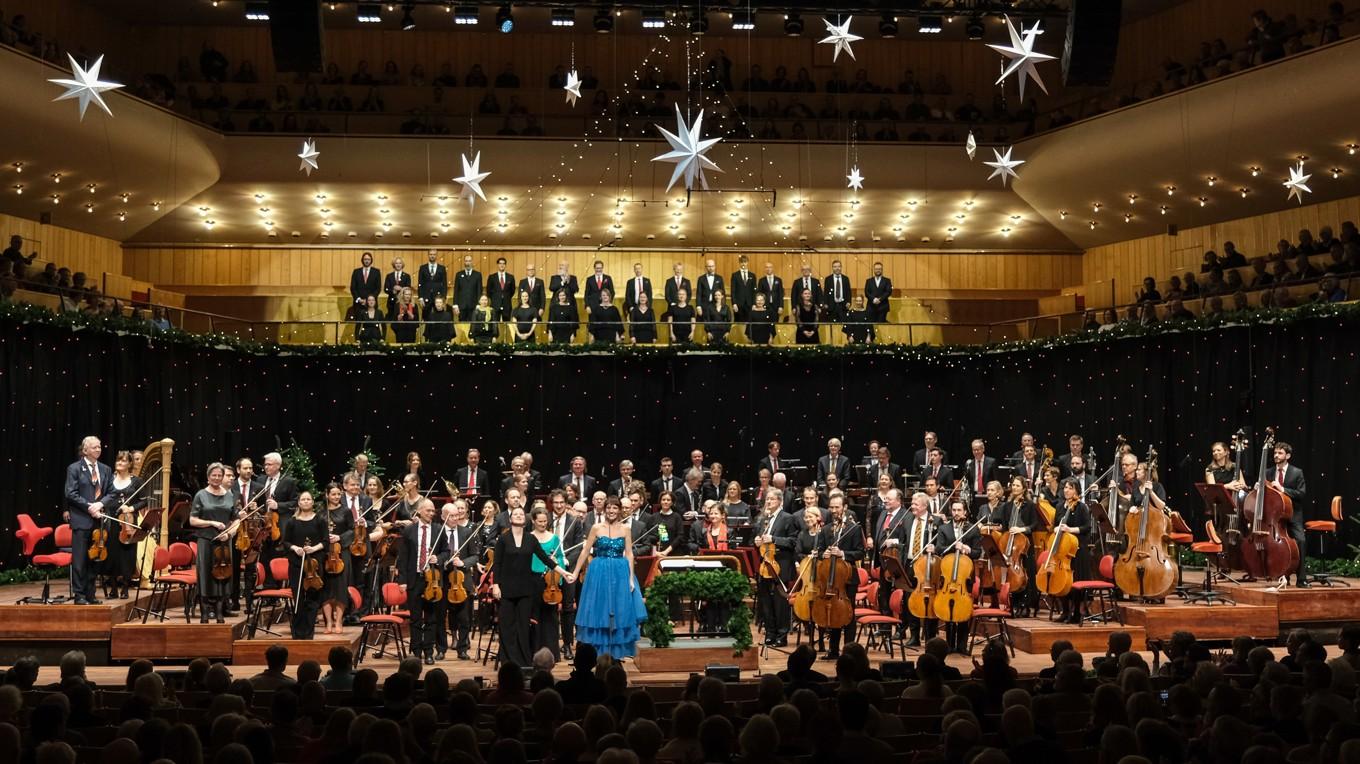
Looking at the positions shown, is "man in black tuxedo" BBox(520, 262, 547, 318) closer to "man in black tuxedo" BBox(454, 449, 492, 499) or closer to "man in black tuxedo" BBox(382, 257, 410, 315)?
"man in black tuxedo" BBox(382, 257, 410, 315)

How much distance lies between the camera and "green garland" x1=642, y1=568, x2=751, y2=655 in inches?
452

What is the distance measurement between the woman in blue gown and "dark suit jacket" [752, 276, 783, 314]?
9.49 meters

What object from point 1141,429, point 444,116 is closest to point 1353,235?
point 1141,429

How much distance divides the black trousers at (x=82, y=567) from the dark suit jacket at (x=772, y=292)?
10910 mm

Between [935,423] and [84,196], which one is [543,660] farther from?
[84,196]

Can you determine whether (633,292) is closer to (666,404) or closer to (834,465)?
(666,404)

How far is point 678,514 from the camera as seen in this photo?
49.1ft

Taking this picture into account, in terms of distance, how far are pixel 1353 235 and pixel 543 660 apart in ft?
47.1

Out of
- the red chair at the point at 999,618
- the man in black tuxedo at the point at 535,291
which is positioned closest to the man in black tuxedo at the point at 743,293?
the man in black tuxedo at the point at 535,291

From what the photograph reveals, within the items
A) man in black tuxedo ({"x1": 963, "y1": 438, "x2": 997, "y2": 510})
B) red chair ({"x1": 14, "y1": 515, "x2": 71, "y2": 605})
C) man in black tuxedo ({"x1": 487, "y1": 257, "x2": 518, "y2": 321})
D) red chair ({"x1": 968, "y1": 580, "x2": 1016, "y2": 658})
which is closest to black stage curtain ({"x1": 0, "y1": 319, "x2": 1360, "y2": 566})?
man in black tuxedo ({"x1": 487, "y1": 257, "x2": 518, "y2": 321})

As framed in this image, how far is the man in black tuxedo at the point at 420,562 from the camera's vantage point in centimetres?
1223

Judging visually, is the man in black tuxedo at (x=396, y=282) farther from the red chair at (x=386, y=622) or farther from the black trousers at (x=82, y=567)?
the black trousers at (x=82, y=567)

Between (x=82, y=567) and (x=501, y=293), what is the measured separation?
8980 millimetres

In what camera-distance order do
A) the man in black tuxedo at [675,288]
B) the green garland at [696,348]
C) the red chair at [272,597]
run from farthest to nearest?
the man in black tuxedo at [675,288]
the green garland at [696,348]
the red chair at [272,597]
